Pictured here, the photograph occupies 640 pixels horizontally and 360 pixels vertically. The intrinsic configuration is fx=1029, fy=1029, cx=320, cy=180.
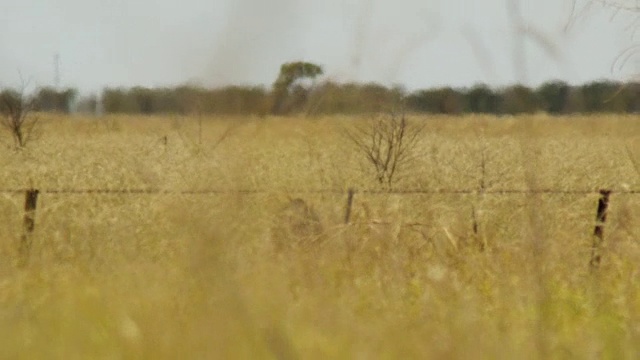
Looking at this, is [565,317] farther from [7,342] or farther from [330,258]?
[7,342]

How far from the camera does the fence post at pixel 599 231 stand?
203 inches

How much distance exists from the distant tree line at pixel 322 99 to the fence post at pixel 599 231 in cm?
133

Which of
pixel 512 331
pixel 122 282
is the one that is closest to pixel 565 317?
pixel 512 331

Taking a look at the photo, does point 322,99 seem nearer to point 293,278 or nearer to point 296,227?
point 293,278

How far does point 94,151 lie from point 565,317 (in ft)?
55.1

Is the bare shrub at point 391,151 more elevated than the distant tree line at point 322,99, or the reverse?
the distant tree line at point 322,99

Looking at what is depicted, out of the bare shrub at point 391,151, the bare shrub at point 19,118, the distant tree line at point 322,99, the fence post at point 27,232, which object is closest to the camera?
the distant tree line at point 322,99

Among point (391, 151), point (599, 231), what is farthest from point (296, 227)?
point (391, 151)

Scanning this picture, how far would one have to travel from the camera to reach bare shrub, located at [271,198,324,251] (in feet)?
15.5

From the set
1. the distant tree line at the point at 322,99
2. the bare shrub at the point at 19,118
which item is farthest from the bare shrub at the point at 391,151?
the distant tree line at the point at 322,99

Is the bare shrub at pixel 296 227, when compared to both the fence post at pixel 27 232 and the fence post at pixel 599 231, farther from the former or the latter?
the fence post at pixel 599 231

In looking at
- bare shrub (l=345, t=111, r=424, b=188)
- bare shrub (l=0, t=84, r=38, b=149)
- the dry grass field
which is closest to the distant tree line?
the dry grass field

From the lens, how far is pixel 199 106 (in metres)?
2.26

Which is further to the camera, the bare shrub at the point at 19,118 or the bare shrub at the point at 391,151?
the bare shrub at the point at 19,118
